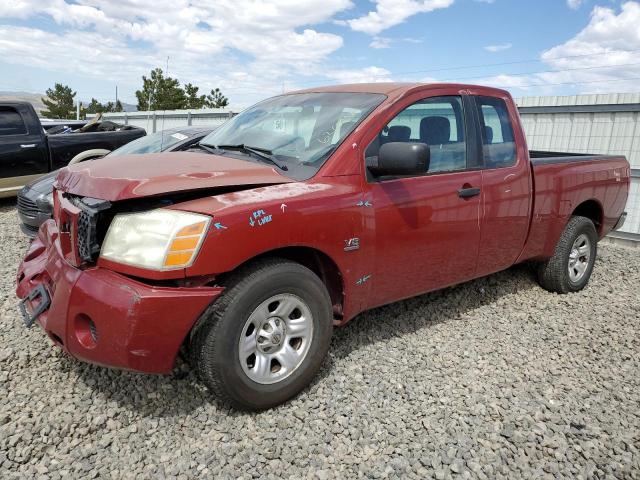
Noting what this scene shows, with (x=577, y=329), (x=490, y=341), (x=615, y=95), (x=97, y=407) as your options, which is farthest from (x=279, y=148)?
(x=615, y=95)

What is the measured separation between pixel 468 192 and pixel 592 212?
230cm

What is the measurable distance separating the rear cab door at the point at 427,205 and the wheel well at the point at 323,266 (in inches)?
7.5

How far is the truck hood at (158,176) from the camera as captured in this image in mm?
2469

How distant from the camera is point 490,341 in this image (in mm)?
3881

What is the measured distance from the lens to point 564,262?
4832 millimetres

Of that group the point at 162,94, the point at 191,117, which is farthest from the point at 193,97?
the point at 191,117

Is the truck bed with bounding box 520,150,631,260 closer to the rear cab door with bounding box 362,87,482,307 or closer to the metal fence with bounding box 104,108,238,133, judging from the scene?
the rear cab door with bounding box 362,87,482,307

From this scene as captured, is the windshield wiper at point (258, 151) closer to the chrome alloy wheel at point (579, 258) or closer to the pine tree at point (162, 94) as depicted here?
the chrome alloy wheel at point (579, 258)

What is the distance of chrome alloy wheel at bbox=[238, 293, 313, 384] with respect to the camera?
267 centimetres

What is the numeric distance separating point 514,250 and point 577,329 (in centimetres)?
81

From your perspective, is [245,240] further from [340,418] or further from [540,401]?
[540,401]

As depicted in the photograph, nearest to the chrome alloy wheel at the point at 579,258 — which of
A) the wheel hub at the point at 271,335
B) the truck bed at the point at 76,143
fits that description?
the wheel hub at the point at 271,335

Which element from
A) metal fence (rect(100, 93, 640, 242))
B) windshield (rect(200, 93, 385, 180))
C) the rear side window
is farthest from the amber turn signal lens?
metal fence (rect(100, 93, 640, 242))

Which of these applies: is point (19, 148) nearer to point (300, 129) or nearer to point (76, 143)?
point (76, 143)
